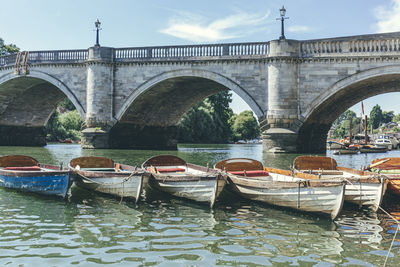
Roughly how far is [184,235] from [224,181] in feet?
8.46

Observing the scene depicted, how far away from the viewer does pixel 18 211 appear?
8430mm

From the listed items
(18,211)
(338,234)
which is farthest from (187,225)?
(18,211)

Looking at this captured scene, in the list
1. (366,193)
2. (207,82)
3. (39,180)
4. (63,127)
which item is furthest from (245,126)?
(366,193)

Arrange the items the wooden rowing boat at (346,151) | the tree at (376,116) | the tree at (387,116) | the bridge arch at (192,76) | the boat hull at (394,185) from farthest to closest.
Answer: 1. the tree at (387,116)
2. the tree at (376,116)
3. the wooden rowing boat at (346,151)
4. the bridge arch at (192,76)
5. the boat hull at (394,185)

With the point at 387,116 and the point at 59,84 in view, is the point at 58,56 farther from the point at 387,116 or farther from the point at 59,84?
the point at 387,116

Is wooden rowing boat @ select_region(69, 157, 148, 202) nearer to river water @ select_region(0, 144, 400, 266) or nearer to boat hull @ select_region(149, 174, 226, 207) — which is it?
river water @ select_region(0, 144, 400, 266)

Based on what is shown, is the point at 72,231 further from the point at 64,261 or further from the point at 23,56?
the point at 23,56

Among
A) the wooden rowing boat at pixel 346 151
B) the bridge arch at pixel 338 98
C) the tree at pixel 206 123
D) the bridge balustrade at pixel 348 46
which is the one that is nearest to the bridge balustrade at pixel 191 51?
the bridge balustrade at pixel 348 46

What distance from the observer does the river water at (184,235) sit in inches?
220

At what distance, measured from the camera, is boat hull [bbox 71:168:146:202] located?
930 cm

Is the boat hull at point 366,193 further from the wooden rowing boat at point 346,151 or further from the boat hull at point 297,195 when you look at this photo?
the wooden rowing boat at point 346,151

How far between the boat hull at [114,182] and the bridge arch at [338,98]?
561 inches

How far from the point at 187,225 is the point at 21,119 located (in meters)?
33.0

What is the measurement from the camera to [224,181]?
9102 millimetres
